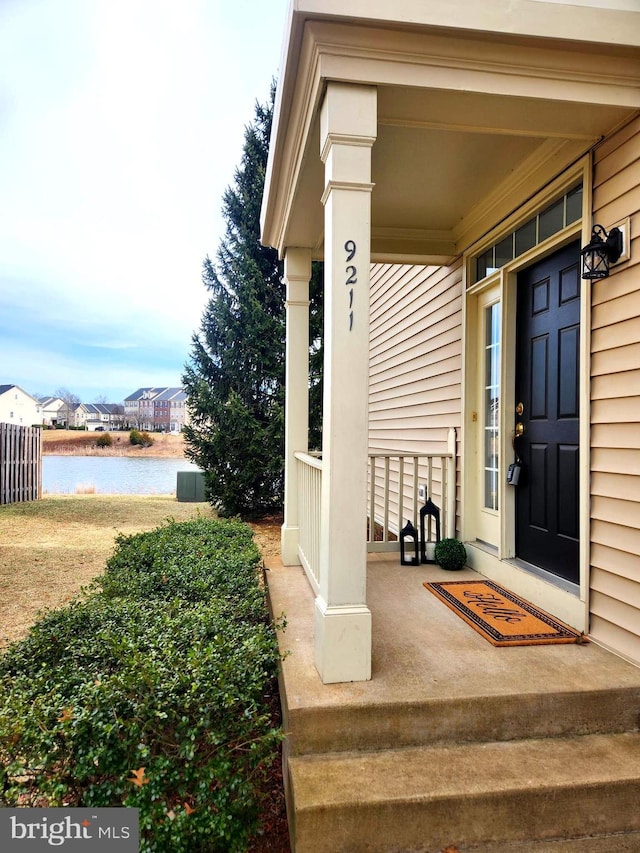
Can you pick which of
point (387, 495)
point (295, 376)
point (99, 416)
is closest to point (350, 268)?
point (295, 376)

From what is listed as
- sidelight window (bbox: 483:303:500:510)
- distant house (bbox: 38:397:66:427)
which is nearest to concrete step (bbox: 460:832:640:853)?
sidelight window (bbox: 483:303:500:510)

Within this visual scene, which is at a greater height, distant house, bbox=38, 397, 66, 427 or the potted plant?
distant house, bbox=38, 397, 66, 427

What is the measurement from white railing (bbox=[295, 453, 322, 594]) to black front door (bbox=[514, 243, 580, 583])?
1282 millimetres

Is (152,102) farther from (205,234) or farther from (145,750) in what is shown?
(205,234)

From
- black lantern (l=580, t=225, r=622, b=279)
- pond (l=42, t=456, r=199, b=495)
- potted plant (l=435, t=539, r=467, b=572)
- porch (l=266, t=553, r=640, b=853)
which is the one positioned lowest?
pond (l=42, t=456, r=199, b=495)

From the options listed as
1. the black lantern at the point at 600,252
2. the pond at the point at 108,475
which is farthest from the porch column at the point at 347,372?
the pond at the point at 108,475

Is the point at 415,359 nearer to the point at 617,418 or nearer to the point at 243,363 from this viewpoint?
the point at 617,418

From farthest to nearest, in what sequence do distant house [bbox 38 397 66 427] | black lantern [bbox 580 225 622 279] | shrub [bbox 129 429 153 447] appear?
distant house [bbox 38 397 66 427]
shrub [bbox 129 429 153 447]
black lantern [bbox 580 225 622 279]

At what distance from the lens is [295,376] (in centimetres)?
394

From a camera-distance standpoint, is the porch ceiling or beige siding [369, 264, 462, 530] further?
beige siding [369, 264, 462, 530]

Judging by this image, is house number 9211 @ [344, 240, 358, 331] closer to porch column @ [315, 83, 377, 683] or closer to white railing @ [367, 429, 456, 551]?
porch column @ [315, 83, 377, 683]

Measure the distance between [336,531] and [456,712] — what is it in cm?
77

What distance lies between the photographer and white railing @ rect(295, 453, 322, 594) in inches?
116

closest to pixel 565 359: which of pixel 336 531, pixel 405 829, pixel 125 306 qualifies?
pixel 336 531
